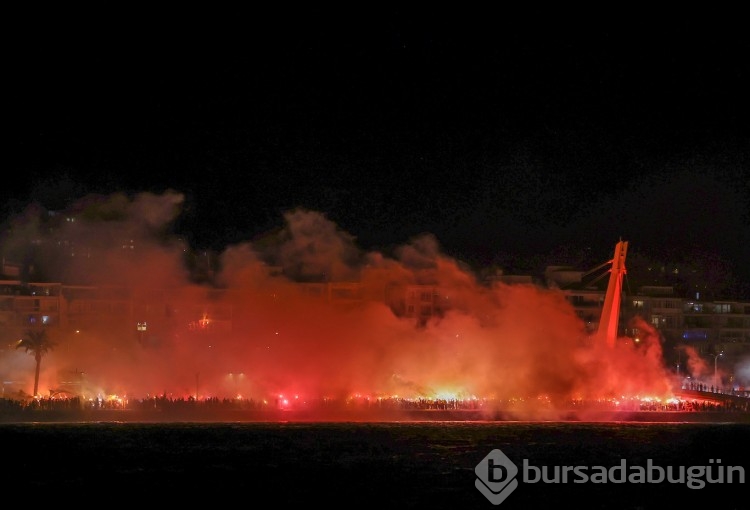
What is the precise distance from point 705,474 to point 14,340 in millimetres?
43369

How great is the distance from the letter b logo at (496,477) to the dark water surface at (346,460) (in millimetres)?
376

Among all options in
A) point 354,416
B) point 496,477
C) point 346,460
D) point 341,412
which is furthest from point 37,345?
point 496,477

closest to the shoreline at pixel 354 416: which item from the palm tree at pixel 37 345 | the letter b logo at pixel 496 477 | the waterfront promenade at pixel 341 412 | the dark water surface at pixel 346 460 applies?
the waterfront promenade at pixel 341 412

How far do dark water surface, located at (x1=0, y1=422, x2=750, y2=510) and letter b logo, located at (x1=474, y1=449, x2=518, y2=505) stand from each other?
38cm

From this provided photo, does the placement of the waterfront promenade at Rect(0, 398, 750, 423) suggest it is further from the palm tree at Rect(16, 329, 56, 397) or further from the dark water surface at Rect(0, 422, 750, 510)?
the palm tree at Rect(16, 329, 56, 397)

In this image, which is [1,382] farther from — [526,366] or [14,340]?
[526,366]

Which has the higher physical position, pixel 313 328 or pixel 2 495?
pixel 313 328

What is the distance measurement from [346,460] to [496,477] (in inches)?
301

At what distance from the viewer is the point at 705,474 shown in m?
48.0

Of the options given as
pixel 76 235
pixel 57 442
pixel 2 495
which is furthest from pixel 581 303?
pixel 2 495

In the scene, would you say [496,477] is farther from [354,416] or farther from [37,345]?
[37,345]

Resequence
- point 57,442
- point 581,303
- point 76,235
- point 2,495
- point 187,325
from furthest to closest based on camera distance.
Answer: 1. point 581,303
2. point 76,235
3. point 187,325
4. point 57,442
5. point 2,495

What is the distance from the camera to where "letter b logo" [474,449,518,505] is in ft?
135

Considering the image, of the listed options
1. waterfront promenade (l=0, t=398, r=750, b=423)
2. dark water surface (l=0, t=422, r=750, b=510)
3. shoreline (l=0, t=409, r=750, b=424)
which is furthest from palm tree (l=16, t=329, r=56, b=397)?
shoreline (l=0, t=409, r=750, b=424)
